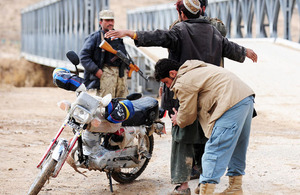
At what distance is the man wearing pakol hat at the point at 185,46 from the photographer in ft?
16.7

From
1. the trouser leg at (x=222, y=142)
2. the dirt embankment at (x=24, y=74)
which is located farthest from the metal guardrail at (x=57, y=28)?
the trouser leg at (x=222, y=142)

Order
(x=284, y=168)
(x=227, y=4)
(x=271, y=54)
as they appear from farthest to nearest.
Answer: (x=227, y=4) → (x=271, y=54) → (x=284, y=168)

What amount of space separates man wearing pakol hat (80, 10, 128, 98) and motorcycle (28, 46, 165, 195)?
1.64 metres

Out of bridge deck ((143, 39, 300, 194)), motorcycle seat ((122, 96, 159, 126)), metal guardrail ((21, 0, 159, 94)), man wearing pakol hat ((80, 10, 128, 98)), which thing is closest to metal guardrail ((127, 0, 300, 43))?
bridge deck ((143, 39, 300, 194))

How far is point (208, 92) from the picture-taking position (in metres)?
4.55

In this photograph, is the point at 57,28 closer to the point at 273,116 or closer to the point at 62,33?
the point at 62,33

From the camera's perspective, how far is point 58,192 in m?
5.59

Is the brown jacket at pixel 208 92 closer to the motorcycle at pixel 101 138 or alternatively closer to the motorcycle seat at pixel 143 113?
the motorcycle at pixel 101 138

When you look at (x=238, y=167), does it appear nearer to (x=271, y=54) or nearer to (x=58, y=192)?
(x=58, y=192)

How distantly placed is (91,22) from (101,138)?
17367mm

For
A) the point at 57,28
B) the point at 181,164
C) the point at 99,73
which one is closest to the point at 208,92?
the point at 181,164

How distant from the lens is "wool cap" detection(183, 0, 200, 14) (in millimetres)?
5189

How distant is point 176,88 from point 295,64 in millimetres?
11182

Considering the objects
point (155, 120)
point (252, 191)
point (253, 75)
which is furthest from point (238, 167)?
point (253, 75)
